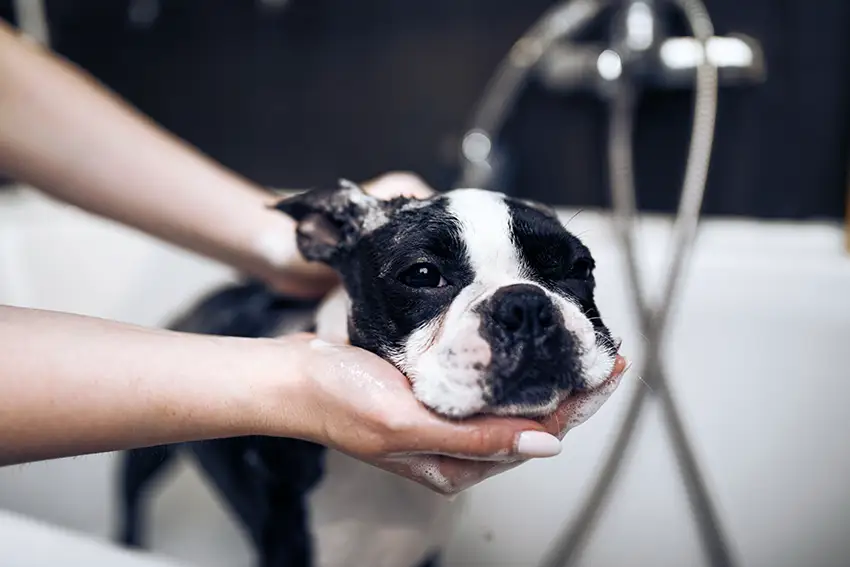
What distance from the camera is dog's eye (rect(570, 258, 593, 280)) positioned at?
70cm

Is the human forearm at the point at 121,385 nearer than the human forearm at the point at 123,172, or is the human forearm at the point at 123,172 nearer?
the human forearm at the point at 121,385

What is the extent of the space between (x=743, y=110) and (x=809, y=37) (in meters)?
0.15

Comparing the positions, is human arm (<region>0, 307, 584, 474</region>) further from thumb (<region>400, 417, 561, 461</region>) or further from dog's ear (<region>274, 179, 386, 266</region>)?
dog's ear (<region>274, 179, 386, 266</region>)

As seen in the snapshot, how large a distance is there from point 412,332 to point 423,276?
49mm

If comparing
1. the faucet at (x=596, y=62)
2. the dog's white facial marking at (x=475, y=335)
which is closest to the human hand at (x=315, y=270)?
the dog's white facial marking at (x=475, y=335)

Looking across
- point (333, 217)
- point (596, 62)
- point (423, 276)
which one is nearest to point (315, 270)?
point (333, 217)

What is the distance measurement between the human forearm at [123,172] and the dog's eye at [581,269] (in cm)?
34

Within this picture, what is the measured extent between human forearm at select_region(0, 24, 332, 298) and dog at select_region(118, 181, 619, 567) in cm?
9

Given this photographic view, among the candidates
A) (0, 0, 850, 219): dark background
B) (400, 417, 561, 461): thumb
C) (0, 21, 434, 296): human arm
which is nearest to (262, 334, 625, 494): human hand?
(400, 417, 561, 461): thumb

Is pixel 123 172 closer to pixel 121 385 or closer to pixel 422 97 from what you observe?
pixel 121 385

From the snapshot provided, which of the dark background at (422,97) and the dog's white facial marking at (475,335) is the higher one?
the dark background at (422,97)

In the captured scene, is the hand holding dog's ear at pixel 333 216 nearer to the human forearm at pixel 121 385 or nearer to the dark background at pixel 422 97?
the human forearm at pixel 121 385

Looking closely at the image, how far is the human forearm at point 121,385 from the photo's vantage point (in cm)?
54

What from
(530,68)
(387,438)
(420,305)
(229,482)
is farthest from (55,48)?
(387,438)
